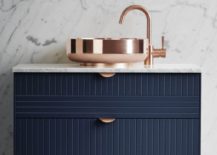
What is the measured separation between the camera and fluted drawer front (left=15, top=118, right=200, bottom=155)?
221 centimetres

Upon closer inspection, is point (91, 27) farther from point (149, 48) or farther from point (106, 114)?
point (106, 114)

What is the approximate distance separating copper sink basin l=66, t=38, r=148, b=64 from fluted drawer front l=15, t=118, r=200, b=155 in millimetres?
259

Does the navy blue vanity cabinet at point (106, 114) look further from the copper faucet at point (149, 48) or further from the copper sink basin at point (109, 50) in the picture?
the copper faucet at point (149, 48)

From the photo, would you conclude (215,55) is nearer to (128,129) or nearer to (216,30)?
(216,30)

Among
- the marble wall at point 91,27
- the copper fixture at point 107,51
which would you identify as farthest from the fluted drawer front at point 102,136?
the marble wall at point 91,27

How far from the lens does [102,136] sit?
7.25 feet

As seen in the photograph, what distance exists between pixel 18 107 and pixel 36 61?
0.46 meters

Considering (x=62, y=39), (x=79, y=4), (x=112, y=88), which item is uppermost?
(x=79, y=4)

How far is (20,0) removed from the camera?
260 cm

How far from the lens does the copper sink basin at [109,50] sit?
2256 mm

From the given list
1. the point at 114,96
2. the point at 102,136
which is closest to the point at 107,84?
the point at 114,96

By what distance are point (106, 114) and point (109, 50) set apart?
27cm

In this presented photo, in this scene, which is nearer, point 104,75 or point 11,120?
point 104,75

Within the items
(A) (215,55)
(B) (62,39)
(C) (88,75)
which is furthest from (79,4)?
(A) (215,55)
